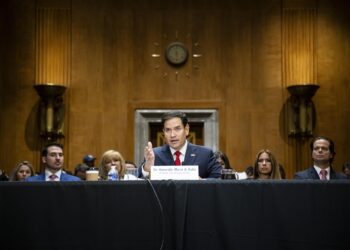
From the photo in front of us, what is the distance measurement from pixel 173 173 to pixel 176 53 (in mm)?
6667

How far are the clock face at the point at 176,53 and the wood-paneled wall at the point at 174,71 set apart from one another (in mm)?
104

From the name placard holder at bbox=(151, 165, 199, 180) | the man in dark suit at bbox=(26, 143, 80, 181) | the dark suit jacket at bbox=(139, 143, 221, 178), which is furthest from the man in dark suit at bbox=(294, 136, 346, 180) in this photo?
the man in dark suit at bbox=(26, 143, 80, 181)

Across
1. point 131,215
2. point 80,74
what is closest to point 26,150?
point 80,74

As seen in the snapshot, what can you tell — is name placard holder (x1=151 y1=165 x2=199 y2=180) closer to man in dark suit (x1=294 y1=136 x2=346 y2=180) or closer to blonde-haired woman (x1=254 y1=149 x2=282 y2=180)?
man in dark suit (x1=294 y1=136 x2=346 y2=180)

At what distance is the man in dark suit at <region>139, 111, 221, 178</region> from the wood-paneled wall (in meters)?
5.26

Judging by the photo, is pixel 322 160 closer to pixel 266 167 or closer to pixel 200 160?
pixel 266 167

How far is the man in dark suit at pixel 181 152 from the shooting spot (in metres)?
4.98

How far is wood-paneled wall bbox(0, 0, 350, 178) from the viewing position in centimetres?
1039

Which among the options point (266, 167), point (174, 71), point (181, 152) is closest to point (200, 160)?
point (181, 152)

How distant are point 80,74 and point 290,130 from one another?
3721 mm

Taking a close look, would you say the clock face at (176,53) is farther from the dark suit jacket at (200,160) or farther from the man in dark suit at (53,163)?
the dark suit jacket at (200,160)

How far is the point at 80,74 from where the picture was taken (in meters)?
10.5

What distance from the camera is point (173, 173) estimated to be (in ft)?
13.3

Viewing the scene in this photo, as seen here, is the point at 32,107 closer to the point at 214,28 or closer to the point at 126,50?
the point at 126,50
